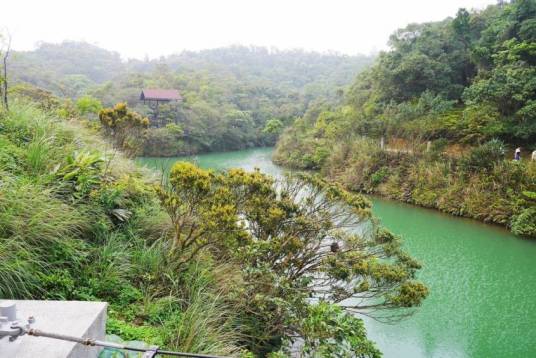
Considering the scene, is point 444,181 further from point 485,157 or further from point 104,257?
point 104,257

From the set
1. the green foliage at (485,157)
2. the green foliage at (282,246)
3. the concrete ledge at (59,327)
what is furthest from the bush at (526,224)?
the concrete ledge at (59,327)

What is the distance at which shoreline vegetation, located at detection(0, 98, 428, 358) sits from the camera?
2537mm

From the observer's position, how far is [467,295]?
5.58m

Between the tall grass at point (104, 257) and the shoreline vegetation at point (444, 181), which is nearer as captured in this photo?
the tall grass at point (104, 257)

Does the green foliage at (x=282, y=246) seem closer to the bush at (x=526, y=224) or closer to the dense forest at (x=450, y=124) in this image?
the bush at (x=526, y=224)

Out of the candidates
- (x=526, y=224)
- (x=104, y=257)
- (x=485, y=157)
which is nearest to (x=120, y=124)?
(x=104, y=257)

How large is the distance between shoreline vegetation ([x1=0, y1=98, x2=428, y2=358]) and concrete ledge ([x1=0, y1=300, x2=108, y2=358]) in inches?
12.9

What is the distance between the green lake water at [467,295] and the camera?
436 centimetres

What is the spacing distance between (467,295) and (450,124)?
7915 mm

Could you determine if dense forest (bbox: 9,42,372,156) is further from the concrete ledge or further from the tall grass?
the concrete ledge

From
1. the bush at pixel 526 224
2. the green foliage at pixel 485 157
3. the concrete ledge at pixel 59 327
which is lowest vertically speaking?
the bush at pixel 526 224

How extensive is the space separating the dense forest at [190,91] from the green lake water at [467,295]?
25.3 ft

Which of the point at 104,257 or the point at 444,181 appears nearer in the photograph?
the point at 104,257

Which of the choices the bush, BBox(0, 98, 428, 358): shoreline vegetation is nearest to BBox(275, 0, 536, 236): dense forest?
the bush
